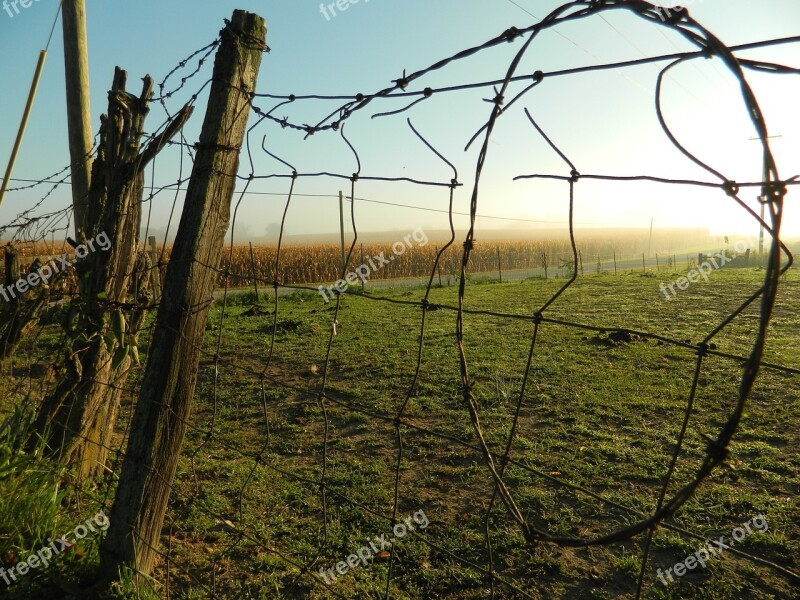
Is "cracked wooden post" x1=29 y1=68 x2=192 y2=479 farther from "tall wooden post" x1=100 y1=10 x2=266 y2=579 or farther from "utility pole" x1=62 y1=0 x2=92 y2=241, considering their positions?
"utility pole" x1=62 y1=0 x2=92 y2=241

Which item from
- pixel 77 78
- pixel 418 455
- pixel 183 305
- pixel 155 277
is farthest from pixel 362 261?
pixel 183 305

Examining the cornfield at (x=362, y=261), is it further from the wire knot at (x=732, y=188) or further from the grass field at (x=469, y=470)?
the wire knot at (x=732, y=188)

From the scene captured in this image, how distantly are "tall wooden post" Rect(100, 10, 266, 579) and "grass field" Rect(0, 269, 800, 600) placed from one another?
14 cm

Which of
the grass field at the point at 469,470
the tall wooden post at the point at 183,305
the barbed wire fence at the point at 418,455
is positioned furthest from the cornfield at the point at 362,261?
the tall wooden post at the point at 183,305

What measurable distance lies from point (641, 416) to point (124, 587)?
12.0 ft

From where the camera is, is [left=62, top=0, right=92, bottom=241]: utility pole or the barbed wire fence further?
[left=62, top=0, right=92, bottom=241]: utility pole

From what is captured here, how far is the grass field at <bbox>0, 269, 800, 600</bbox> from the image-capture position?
245 cm

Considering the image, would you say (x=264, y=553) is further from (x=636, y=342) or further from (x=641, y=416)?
(x=636, y=342)

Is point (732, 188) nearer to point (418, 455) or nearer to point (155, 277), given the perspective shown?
point (418, 455)

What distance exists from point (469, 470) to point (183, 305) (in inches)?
82.7

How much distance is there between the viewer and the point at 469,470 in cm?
351

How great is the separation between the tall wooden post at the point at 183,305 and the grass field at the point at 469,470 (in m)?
0.14

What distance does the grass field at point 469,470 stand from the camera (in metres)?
2.45

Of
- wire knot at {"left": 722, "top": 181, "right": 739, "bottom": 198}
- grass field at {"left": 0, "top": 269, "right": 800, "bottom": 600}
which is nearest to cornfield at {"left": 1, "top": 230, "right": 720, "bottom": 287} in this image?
grass field at {"left": 0, "top": 269, "right": 800, "bottom": 600}
